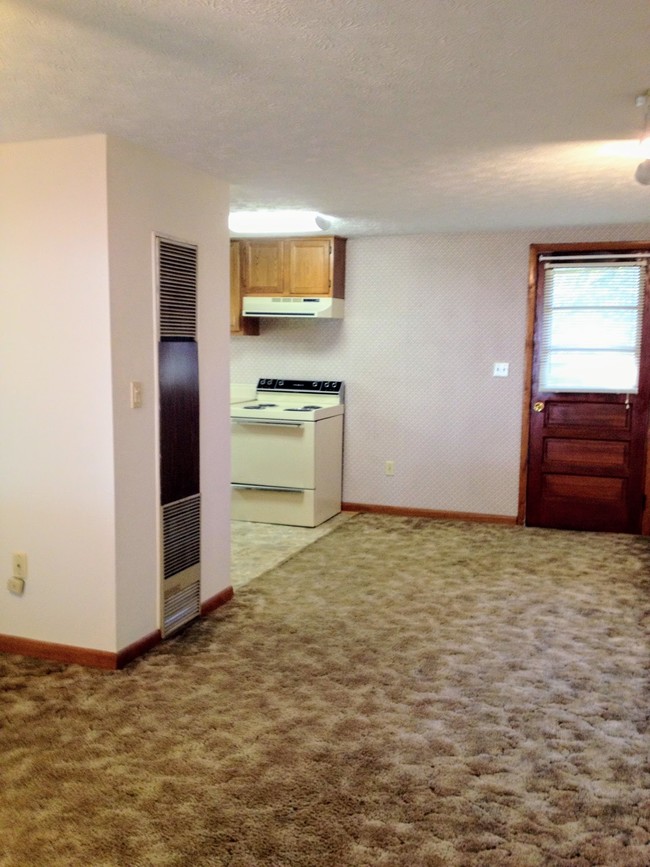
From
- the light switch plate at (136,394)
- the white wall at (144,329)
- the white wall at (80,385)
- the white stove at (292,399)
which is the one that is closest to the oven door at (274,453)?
the white stove at (292,399)

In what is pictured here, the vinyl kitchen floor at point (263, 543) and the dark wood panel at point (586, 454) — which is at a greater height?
the dark wood panel at point (586, 454)

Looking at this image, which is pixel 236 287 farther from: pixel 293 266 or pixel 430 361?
pixel 430 361

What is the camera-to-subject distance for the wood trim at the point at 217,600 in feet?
13.2

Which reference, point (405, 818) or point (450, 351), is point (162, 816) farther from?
point (450, 351)

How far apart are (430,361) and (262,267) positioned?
1531 mm

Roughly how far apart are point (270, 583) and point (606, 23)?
11.1 feet

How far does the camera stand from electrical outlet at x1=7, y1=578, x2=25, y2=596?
346cm

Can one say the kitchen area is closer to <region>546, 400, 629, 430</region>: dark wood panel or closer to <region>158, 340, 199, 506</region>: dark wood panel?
<region>546, 400, 629, 430</region>: dark wood panel

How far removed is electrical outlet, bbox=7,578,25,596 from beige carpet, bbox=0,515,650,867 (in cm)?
30

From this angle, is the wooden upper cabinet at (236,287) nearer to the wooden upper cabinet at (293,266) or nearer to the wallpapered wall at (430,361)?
the wooden upper cabinet at (293,266)

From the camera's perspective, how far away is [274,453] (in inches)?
231

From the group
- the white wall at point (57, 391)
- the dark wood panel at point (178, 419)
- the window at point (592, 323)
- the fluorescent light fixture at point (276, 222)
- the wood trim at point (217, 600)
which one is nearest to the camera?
the white wall at point (57, 391)

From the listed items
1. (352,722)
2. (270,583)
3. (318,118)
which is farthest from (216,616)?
(318,118)

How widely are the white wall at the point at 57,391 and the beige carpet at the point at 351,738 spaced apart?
0.34m
